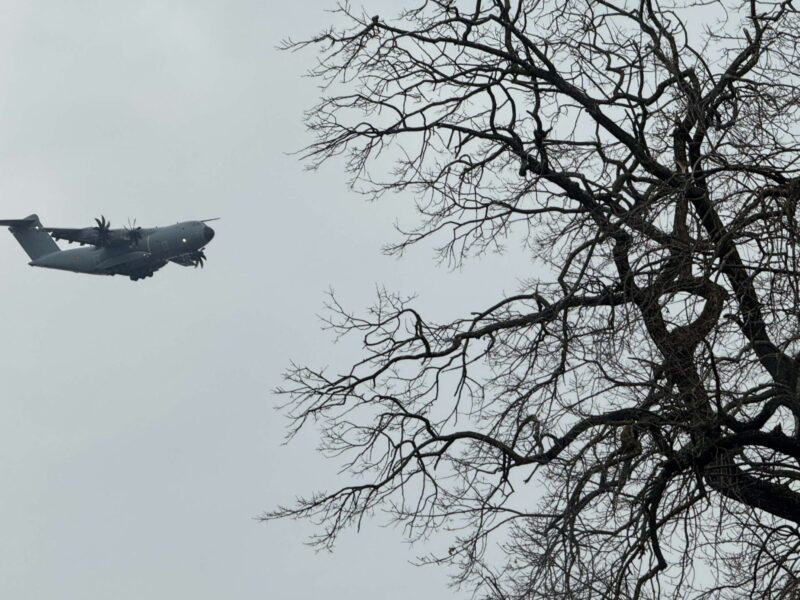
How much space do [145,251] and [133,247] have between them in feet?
3.33

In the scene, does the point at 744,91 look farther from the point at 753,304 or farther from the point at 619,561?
the point at 619,561

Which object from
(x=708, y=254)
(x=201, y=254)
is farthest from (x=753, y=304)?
(x=201, y=254)

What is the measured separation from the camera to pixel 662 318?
8422 millimetres

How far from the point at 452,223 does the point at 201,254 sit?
52.5 m

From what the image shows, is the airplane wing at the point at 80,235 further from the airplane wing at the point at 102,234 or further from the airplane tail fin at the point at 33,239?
the airplane tail fin at the point at 33,239

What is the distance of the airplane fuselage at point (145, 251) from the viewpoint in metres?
60.0

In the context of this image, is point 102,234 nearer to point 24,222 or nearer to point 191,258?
point 191,258

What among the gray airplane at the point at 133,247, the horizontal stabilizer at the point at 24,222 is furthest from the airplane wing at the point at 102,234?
the horizontal stabilizer at the point at 24,222

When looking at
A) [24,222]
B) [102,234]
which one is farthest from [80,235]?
[24,222]

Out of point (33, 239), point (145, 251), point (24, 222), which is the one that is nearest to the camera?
point (145, 251)

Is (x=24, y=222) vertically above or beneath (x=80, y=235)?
above

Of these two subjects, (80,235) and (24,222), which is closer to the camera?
(80,235)

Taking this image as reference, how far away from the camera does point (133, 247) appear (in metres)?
62.8

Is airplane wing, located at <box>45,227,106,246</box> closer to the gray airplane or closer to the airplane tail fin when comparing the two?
the gray airplane
